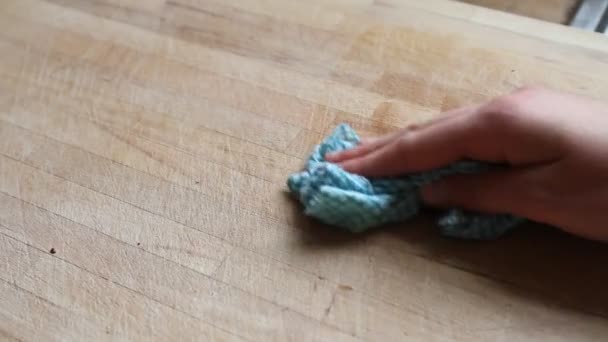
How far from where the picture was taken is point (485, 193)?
2.43 ft

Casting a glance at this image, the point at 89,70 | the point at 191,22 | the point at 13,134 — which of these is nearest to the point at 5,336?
the point at 13,134

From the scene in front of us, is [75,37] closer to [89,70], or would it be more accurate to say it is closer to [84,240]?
[89,70]

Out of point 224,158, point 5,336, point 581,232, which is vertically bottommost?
point 5,336

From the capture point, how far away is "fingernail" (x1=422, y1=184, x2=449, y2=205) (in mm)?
769

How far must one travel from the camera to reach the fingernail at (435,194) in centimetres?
77

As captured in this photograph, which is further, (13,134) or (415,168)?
(13,134)

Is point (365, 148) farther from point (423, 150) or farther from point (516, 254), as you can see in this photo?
point (516, 254)

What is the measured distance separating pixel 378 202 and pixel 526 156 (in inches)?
6.8

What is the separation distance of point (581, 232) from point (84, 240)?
22.7 inches

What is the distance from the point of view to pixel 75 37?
107 centimetres

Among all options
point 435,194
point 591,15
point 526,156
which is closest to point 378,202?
point 435,194

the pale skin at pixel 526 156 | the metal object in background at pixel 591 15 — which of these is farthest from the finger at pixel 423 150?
the metal object in background at pixel 591 15

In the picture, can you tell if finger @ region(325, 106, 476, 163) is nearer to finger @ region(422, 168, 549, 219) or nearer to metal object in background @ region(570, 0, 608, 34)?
finger @ region(422, 168, 549, 219)

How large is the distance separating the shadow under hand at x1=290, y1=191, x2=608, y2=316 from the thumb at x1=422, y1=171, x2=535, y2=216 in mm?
37
